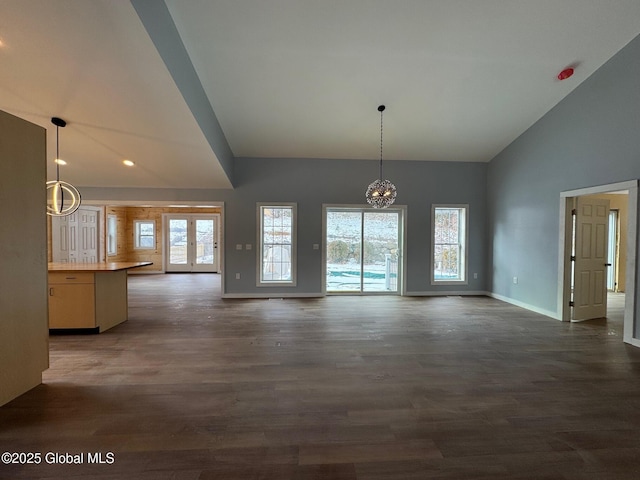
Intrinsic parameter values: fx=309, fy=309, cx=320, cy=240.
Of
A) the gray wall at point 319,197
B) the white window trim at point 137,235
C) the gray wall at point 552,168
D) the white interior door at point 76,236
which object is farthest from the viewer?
the white window trim at point 137,235

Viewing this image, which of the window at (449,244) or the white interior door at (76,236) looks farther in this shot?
the white interior door at (76,236)

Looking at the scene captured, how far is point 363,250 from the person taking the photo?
22.0 ft

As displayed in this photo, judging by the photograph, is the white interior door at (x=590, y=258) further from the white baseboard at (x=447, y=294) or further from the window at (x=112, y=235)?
the window at (x=112, y=235)

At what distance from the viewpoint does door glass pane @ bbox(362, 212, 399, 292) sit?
6754mm

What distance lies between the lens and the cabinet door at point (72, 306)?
394cm

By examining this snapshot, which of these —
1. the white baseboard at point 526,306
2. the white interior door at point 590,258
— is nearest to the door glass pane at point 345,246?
the white baseboard at point 526,306

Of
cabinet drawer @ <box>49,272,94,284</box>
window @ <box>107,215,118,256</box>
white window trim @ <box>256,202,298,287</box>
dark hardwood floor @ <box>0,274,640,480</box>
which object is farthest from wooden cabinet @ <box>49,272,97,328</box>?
window @ <box>107,215,118,256</box>

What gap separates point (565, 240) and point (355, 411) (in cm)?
454

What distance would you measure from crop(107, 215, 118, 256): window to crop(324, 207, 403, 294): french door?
7.39 meters

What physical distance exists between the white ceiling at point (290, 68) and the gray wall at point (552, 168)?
0.31m

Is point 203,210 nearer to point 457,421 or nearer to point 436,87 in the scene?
point 436,87

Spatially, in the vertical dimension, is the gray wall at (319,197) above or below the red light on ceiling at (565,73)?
below

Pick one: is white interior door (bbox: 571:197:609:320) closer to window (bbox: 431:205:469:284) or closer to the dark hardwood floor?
the dark hardwood floor

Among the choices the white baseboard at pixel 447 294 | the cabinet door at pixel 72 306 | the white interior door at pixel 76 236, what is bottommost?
the white baseboard at pixel 447 294
